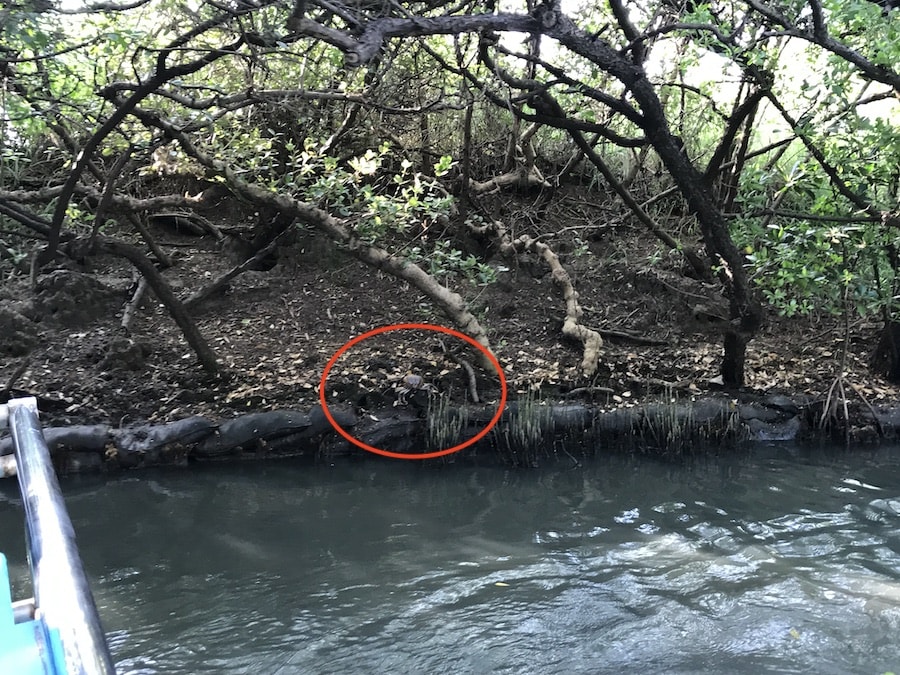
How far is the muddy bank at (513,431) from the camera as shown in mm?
7207

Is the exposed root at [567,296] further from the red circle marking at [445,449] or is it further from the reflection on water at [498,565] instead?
the reflection on water at [498,565]

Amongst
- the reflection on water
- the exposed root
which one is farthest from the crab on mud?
the exposed root

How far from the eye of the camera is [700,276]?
31.2 ft

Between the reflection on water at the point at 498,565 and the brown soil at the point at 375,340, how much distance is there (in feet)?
3.78

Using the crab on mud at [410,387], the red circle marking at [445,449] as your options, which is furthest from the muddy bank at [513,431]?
the crab on mud at [410,387]

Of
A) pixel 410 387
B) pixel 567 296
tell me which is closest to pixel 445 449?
pixel 410 387

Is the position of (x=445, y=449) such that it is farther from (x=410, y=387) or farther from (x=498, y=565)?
(x=498, y=565)

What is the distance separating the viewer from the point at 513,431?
746 centimetres

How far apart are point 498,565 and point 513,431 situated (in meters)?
2.34

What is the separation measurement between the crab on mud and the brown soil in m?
0.13

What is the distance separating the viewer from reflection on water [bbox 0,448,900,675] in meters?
4.14

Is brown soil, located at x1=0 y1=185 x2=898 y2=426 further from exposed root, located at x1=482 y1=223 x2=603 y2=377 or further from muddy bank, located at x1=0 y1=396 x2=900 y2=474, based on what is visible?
muddy bank, located at x1=0 y1=396 x2=900 y2=474

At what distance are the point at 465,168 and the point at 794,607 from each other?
19.8 feet

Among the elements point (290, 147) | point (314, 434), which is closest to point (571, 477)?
point (314, 434)
